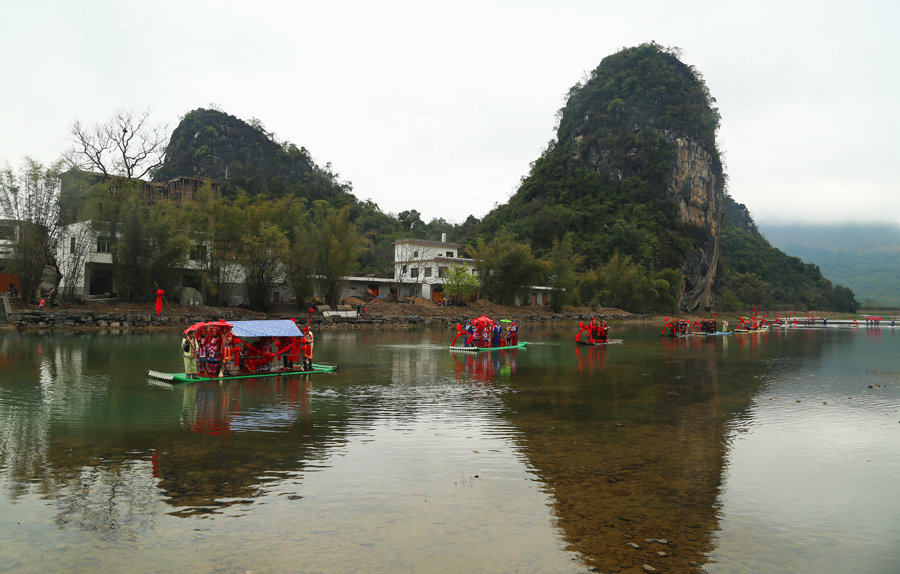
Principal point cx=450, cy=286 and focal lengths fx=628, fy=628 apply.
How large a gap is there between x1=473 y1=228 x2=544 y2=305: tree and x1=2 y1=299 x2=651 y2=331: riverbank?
1858mm

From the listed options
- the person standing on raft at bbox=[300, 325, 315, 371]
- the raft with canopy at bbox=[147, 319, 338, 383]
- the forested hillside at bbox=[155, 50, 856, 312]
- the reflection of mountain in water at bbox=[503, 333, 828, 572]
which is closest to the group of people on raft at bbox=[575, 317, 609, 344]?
the reflection of mountain in water at bbox=[503, 333, 828, 572]

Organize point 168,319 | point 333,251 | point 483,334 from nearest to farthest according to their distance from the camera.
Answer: point 483,334 → point 168,319 → point 333,251

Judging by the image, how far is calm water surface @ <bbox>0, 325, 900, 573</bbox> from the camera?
645cm

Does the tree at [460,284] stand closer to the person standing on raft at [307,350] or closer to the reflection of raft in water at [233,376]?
the reflection of raft in water at [233,376]

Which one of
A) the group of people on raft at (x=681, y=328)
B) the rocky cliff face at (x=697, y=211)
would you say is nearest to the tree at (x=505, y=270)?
the group of people on raft at (x=681, y=328)

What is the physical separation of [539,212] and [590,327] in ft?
222

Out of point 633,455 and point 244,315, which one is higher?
point 244,315

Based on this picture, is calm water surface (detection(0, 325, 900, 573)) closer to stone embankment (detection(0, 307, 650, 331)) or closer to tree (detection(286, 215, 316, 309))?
→ stone embankment (detection(0, 307, 650, 331))

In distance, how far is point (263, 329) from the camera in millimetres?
19453

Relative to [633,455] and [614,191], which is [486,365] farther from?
[614,191]

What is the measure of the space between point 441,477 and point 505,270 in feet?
199

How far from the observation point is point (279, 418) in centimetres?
1314

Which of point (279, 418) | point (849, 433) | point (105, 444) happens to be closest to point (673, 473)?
point (849, 433)

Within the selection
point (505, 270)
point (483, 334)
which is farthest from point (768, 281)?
point (483, 334)
